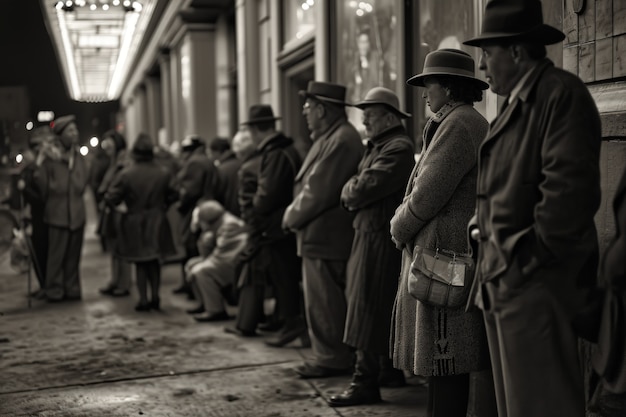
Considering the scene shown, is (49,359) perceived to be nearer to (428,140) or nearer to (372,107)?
(372,107)

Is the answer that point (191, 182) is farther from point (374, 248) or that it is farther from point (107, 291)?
point (374, 248)

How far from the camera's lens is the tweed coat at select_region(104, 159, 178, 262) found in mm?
9117

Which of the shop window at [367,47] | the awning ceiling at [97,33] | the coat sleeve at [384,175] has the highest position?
the awning ceiling at [97,33]

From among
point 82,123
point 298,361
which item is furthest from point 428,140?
point 82,123

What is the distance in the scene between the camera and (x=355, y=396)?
17.7 ft

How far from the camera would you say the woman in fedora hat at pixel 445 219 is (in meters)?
4.07

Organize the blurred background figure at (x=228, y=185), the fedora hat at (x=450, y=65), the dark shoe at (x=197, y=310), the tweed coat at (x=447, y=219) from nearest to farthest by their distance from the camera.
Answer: the tweed coat at (x=447, y=219) < the fedora hat at (x=450, y=65) < the dark shoe at (x=197, y=310) < the blurred background figure at (x=228, y=185)

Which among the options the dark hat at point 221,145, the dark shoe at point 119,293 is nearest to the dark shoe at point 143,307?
the dark shoe at point 119,293

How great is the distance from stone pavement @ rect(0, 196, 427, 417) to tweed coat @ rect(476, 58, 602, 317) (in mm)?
2289

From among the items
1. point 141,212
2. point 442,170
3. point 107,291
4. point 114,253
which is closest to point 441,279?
point 442,170

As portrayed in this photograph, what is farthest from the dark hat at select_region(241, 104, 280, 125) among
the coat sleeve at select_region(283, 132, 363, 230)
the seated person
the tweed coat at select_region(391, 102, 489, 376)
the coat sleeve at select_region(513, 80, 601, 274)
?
Result: the coat sleeve at select_region(513, 80, 601, 274)

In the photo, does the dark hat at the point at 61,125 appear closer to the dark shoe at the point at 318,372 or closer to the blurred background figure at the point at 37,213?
the blurred background figure at the point at 37,213

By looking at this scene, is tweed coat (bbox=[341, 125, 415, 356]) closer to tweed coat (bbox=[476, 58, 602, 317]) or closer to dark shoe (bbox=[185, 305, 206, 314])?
tweed coat (bbox=[476, 58, 602, 317])

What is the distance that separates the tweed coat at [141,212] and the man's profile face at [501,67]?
6273 mm
